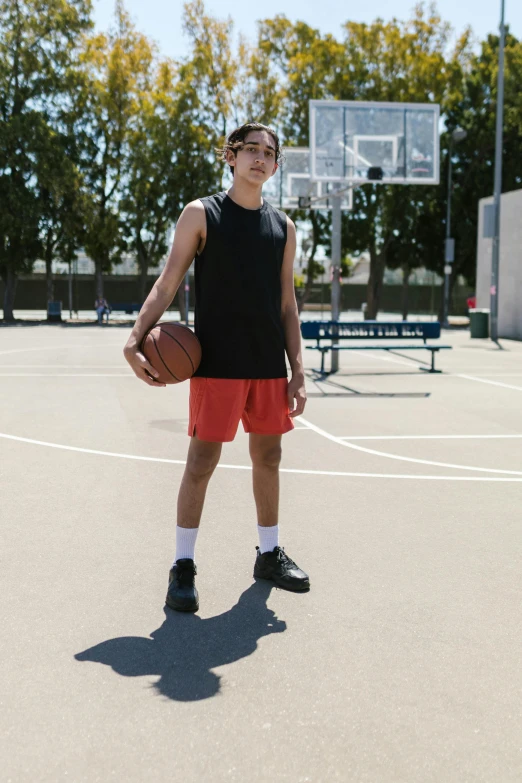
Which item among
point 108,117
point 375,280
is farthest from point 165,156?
point 375,280

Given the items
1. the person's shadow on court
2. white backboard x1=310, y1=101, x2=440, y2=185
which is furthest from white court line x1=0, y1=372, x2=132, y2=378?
the person's shadow on court

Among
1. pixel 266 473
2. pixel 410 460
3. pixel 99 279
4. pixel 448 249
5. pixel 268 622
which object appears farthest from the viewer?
pixel 99 279

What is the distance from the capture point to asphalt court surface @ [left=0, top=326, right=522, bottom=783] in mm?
2807

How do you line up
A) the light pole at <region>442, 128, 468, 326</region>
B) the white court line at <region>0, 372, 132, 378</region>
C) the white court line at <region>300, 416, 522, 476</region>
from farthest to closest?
the light pole at <region>442, 128, 468, 326</region>, the white court line at <region>0, 372, 132, 378</region>, the white court line at <region>300, 416, 522, 476</region>

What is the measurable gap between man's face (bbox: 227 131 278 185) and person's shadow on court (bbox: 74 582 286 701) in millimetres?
1925

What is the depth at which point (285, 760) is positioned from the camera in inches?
108

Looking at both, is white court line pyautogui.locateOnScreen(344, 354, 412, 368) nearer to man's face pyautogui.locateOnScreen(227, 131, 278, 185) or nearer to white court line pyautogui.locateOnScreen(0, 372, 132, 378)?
white court line pyautogui.locateOnScreen(0, 372, 132, 378)

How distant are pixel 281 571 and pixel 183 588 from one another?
1.77 feet

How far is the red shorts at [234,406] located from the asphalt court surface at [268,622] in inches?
30.3

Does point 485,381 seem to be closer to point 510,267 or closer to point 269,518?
point 269,518

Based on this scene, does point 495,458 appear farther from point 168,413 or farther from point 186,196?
point 186,196

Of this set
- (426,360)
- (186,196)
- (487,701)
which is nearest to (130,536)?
(487,701)

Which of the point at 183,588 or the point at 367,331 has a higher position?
the point at 367,331

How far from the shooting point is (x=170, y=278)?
13.5ft
